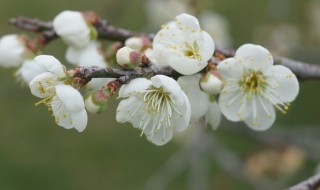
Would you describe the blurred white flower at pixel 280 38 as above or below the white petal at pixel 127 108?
below

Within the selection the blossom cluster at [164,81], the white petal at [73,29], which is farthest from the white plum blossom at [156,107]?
the white petal at [73,29]

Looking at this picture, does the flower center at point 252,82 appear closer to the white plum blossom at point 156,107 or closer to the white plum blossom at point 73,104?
the white plum blossom at point 156,107

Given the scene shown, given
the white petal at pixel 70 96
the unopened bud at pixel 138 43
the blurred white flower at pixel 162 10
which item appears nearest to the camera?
the white petal at pixel 70 96

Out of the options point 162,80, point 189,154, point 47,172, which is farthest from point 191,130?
point 162,80

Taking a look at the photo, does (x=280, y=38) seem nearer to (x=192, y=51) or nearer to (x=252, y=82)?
(x=252, y=82)

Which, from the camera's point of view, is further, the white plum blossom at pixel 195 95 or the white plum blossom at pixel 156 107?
the white plum blossom at pixel 195 95

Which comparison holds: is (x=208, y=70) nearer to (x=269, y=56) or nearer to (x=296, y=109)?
(x=269, y=56)

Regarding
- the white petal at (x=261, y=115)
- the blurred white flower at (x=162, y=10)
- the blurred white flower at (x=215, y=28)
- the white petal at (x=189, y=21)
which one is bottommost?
the blurred white flower at (x=215, y=28)
